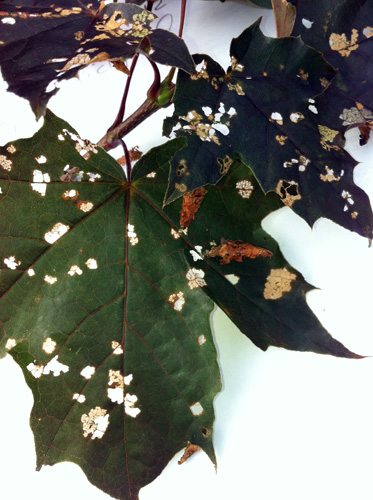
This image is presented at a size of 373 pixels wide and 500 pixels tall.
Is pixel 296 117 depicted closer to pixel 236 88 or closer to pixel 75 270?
pixel 236 88

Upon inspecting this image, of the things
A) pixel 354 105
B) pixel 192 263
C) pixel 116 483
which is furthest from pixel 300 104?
pixel 116 483

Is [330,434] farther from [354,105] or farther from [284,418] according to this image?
[354,105]

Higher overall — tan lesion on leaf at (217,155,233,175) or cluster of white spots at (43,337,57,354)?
tan lesion on leaf at (217,155,233,175)

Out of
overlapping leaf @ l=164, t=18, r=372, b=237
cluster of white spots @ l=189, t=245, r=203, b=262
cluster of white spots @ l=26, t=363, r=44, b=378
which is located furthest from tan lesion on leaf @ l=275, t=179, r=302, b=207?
cluster of white spots @ l=26, t=363, r=44, b=378

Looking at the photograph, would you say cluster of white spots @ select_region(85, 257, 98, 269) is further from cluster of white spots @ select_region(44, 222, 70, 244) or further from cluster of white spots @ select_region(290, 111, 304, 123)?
cluster of white spots @ select_region(290, 111, 304, 123)

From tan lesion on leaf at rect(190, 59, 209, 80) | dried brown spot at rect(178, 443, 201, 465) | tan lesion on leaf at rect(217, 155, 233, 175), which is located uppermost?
tan lesion on leaf at rect(190, 59, 209, 80)
